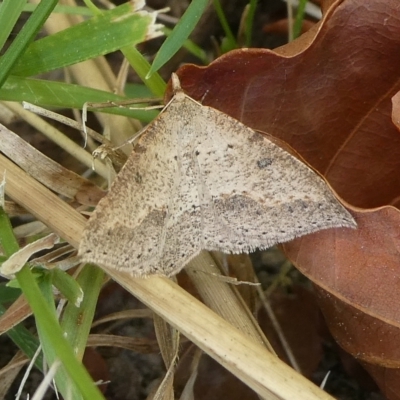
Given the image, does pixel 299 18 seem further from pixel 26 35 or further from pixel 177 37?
pixel 26 35

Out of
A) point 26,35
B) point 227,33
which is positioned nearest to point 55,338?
point 26,35

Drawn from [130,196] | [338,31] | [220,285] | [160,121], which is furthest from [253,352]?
[338,31]

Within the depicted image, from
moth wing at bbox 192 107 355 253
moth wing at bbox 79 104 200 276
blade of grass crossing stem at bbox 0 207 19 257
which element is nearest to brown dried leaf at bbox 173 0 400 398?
moth wing at bbox 192 107 355 253

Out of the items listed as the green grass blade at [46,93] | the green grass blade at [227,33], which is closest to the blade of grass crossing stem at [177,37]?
the green grass blade at [46,93]

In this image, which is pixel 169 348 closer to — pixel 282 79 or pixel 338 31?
pixel 282 79

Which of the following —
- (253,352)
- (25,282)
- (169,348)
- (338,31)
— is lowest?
(169,348)

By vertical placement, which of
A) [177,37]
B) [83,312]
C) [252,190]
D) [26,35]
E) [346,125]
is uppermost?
[26,35]

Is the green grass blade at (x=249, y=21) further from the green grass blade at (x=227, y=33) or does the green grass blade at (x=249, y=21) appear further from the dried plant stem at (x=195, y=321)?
the dried plant stem at (x=195, y=321)
